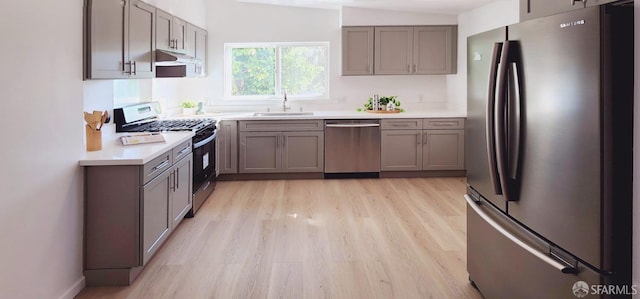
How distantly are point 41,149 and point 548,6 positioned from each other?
2.53m

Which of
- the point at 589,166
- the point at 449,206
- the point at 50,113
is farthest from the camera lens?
the point at 449,206

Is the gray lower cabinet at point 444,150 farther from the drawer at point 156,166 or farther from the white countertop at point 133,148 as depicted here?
the drawer at point 156,166

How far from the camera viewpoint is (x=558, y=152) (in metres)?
1.71

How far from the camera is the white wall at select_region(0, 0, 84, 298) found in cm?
208

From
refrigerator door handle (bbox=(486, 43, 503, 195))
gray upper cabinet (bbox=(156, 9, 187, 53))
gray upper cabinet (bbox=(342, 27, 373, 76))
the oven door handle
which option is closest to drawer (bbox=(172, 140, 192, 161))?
the oven door handle

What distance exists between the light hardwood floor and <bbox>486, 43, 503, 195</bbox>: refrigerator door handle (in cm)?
89

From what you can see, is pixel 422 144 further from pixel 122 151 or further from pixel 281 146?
pixel 122 151

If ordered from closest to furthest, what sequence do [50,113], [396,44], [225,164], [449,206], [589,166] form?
[589,166]
[50,113]
[449,206]
[225,164]
[396,44]

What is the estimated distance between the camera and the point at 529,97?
1.89 m

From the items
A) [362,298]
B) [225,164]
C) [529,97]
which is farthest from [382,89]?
[529,97]

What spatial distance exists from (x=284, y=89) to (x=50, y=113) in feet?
14.7

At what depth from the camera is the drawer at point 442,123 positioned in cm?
612

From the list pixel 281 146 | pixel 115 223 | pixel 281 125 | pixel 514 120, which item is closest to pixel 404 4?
pixel 281 125

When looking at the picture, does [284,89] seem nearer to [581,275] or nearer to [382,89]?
[382,89]
